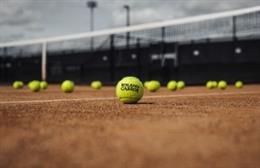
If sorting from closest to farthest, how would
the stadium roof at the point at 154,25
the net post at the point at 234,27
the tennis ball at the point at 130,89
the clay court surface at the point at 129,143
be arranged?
the clay court surface at the point at 129,143 < the tennis ball at the point at 130,89 < the stadium roof at the point at 154,25 < the net post at the point at 234,27

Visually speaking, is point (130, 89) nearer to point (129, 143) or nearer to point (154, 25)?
point (129, 143)

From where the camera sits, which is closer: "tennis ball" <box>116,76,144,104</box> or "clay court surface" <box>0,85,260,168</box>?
"clay court surface" <box>0,85,260,168</box>

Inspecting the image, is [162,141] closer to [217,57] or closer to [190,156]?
[190,156]

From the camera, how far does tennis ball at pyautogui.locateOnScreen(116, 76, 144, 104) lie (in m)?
6.16

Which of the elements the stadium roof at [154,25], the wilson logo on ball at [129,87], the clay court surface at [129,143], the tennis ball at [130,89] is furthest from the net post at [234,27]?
the clay court surface at [129,143]

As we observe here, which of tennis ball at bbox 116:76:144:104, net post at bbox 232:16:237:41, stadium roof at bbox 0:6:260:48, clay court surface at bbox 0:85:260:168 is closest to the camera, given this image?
clay court surface at bbox 0:85:260:168

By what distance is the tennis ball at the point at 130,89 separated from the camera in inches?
243

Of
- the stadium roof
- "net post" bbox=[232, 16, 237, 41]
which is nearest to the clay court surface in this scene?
the stadium roof

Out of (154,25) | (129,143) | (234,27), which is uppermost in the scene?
(234,27)

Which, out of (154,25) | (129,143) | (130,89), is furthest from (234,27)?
(129,143)

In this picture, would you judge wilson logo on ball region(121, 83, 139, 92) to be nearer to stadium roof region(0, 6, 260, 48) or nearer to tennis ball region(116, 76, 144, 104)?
tennis ball region(116, 76, 144, 104)

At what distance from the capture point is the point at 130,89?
20.8 feet

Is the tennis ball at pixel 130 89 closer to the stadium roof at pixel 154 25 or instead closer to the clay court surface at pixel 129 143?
the clay court surface at pixel 129 143

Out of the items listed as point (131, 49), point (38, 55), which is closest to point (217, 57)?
point (131, 49)
